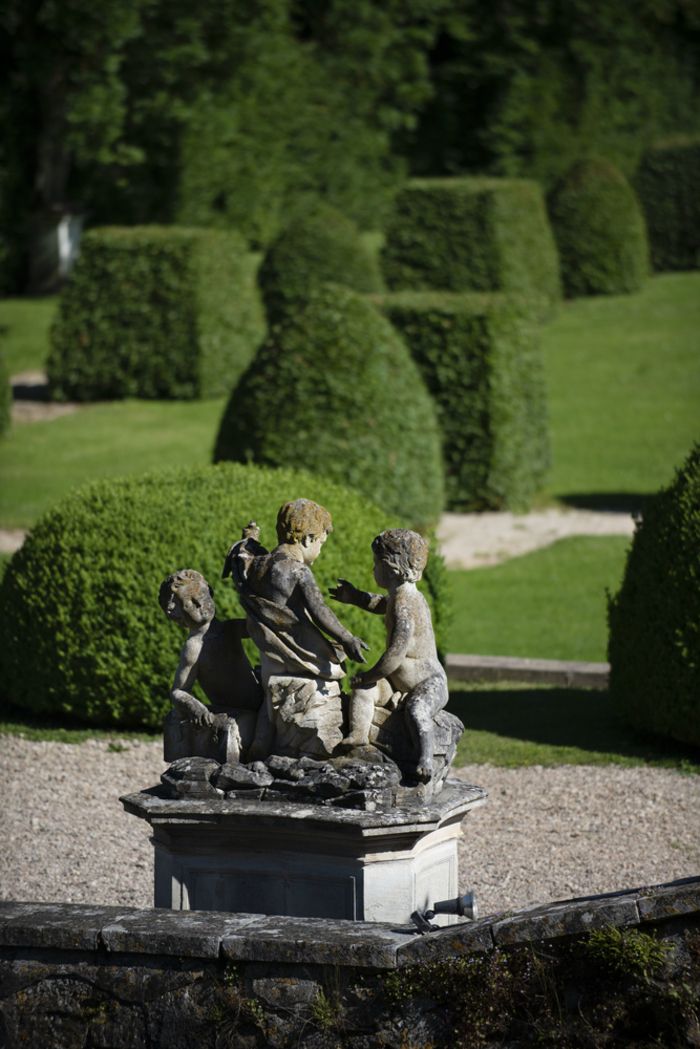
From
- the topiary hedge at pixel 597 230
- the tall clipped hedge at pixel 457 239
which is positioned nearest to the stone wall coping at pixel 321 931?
the tall clipped hedge at pixel 457 239

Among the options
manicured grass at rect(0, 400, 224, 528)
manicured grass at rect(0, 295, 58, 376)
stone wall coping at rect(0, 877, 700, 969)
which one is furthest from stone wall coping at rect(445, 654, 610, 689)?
manicured grass at rect(0, 295, 58, 376)

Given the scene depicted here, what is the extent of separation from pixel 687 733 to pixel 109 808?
3468 millimetres

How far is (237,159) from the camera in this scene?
31562 mm

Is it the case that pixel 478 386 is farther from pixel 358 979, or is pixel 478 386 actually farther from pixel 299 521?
pixel 358 979

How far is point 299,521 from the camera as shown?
5742mm

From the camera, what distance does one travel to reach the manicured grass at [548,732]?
29.9 ft

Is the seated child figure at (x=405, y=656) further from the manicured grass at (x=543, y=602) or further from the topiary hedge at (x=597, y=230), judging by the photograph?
the topiary hedge at (x=597, y=230)

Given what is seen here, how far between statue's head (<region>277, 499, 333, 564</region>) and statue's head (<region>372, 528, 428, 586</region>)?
247mm

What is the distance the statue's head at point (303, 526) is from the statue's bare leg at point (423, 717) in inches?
26.0

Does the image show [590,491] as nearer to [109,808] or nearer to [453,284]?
[453,284]

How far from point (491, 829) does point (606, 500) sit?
1033 centimetres

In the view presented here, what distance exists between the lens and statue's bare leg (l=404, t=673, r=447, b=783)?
18.2 feet

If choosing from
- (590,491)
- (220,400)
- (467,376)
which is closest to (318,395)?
(467,376)

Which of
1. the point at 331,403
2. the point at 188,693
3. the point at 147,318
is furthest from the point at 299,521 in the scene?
the point at 147,318
